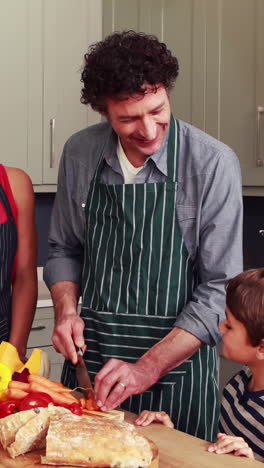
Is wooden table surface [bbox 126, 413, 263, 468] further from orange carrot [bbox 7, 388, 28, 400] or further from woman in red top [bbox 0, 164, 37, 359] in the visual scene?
woman in red top [bbox 0, 164, 37, 359]

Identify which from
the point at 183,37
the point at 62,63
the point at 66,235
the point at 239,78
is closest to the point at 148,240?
the point at 66,235

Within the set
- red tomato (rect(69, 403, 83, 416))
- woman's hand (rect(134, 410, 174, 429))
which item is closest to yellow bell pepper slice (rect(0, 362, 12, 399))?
red tomato (rect(69, 403, 83, 416))

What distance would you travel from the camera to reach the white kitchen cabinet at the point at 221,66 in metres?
3.27

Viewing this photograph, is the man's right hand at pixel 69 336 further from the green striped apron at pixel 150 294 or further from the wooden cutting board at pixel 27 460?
the wooden cutting board at pixel 27 460

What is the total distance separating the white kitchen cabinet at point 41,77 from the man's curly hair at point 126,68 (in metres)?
1.89

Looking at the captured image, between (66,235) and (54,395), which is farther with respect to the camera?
(66,235)

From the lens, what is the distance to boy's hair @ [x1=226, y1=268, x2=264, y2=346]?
159 centimetres

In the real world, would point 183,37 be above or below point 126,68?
above

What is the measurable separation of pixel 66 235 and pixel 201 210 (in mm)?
407

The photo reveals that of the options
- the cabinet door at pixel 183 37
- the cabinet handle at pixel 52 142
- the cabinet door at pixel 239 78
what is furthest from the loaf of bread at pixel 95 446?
the cabinet handle at pixel 52 142

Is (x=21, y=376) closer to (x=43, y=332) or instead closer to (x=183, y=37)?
(x=43, y=332)

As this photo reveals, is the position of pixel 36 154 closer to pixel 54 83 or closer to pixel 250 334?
pixel 54 83

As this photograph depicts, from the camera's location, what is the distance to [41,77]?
12.1 feet

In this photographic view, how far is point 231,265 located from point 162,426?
43cm
